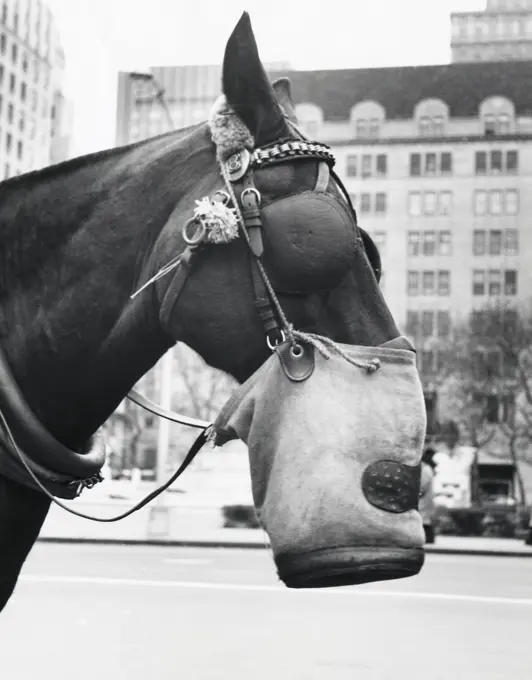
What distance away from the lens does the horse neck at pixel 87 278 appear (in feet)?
7.06

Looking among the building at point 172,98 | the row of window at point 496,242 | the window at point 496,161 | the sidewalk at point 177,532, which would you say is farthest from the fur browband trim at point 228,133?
the window at point 496,161

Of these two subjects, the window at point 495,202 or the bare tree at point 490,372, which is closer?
the bare tree at point 490,372

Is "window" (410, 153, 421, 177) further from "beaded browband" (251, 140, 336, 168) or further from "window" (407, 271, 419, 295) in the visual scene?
"beaded browband" (251, 140, 336, 168)

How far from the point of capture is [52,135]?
66.9m

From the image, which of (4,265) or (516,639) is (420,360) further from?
(4,265)

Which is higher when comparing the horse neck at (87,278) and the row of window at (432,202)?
the row of window at (432,202)

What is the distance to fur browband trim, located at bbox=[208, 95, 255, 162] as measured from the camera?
6.72 ft

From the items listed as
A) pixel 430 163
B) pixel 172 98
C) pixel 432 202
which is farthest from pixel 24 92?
pixel 432 202

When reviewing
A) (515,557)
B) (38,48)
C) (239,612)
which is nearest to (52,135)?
(38,48)

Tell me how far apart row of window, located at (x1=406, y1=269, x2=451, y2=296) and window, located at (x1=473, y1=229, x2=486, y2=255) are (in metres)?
2.12

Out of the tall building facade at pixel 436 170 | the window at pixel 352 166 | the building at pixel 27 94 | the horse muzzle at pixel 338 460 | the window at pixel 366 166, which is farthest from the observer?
the building at pixel 27 94

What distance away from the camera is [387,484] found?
6.06 feet

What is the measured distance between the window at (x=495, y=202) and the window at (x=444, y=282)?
4.73 meters

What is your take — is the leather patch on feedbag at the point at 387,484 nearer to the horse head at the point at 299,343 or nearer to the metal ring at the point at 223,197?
the horse head at the point at 299,343
